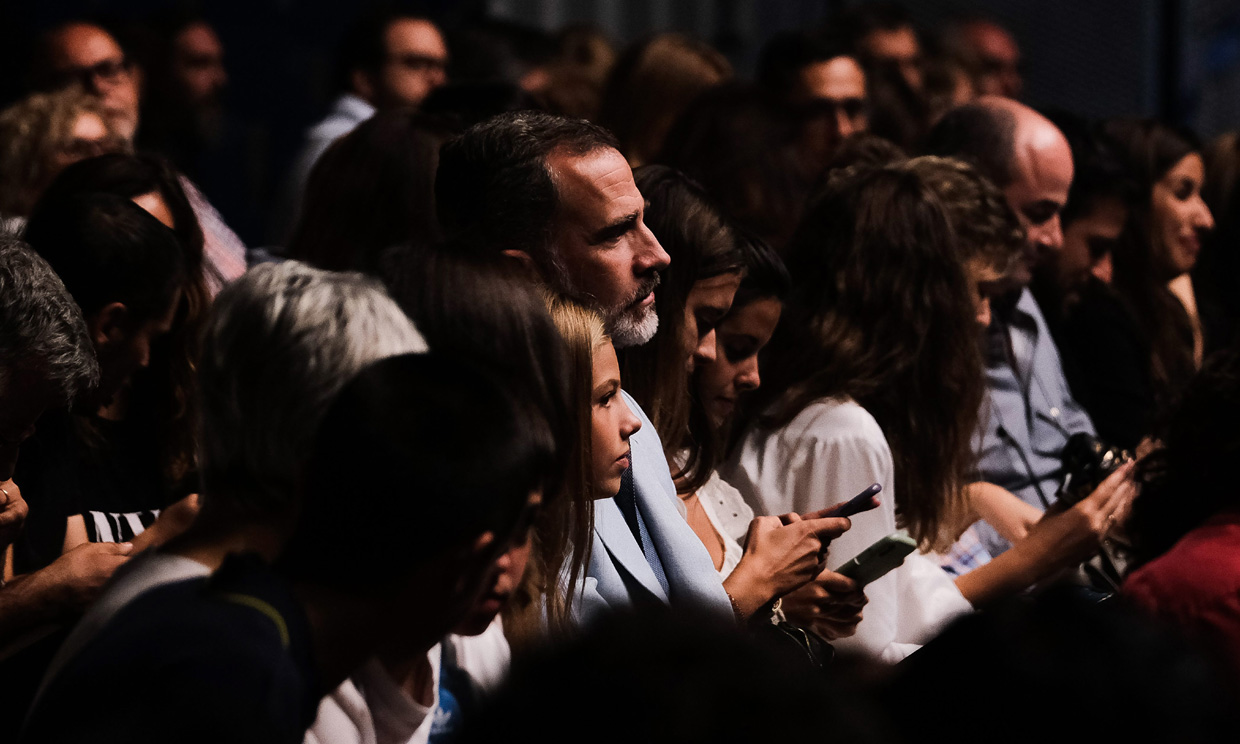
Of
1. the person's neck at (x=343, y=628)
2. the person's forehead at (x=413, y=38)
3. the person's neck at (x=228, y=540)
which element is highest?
the person's neck at (x=228, y=540)

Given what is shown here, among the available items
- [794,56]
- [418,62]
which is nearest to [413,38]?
[418,62]

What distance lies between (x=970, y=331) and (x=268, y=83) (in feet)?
18.7

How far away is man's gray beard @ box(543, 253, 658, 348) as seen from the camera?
105 inches

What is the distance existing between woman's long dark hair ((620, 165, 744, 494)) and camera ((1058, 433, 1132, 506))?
1003 millimetres

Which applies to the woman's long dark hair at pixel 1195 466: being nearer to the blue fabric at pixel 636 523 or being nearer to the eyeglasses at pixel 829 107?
the blue fabric at pixel 636 523

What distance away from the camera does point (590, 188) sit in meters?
2.69

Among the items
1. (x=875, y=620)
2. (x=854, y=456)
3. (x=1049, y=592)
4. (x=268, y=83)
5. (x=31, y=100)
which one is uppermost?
(x=1049, y=592)

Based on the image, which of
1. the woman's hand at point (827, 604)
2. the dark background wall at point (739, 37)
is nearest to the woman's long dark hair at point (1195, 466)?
the woman's hand at point (827, 604)

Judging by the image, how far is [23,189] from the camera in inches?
154

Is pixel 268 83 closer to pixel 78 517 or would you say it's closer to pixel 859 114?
pixel 859 114

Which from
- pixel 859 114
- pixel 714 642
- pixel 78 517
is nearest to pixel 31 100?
pixel 78 517

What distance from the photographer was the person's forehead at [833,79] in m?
5.27

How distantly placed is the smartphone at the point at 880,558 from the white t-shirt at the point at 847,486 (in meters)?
0.25

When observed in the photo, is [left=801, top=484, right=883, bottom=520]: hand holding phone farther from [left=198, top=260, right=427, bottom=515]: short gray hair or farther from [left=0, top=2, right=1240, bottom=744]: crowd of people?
[left=198, top=260, right=427, bottom=515]: short gray hair
